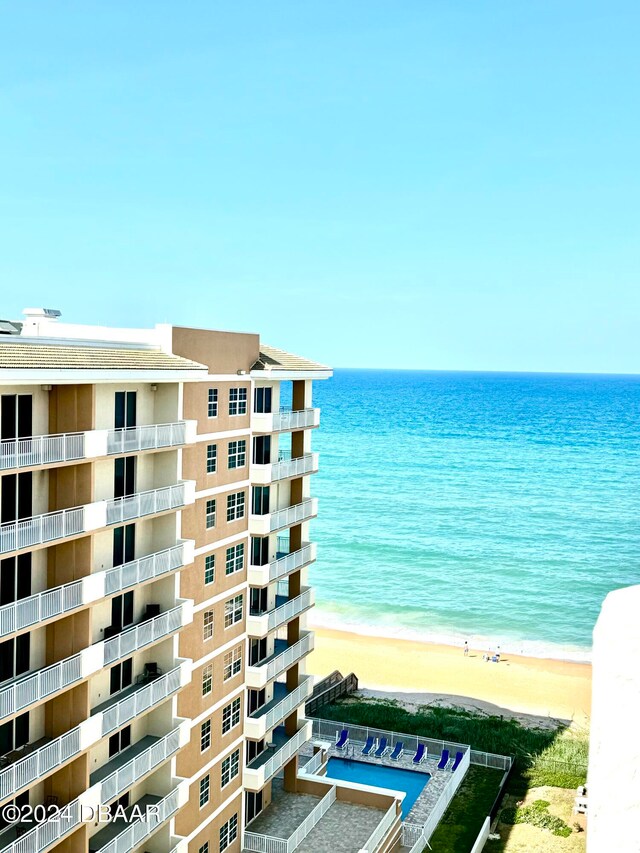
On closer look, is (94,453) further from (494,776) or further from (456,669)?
(456,669)

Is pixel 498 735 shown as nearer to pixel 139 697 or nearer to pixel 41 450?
pixel 139 697

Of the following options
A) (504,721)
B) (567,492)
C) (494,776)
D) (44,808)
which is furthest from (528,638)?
(567,492)

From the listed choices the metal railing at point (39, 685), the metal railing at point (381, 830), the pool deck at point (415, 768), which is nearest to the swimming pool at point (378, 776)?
the pool deck at point (415, 768)

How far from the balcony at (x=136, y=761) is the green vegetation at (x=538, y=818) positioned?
16.0 meters

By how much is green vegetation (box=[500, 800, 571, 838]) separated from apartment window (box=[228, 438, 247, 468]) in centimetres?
1836

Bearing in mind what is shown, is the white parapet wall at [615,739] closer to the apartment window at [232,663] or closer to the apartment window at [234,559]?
the apartment window at [234,559]

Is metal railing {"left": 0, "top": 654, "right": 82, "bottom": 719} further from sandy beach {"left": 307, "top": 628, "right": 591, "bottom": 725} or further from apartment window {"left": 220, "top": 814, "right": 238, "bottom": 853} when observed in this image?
sandy beach {"left": 307, "top": 628, "right": 591, "bottom": 725}

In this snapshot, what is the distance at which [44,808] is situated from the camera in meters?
22.3

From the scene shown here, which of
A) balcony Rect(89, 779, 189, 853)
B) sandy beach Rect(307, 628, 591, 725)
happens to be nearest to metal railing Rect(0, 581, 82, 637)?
balcony Rect(89, 779, 189, 853)

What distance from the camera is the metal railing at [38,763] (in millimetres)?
19828

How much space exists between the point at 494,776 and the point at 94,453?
27.5 m

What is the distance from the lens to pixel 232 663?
105 ft

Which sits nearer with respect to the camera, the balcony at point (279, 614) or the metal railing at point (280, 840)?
the metal railing at point (280, 840)

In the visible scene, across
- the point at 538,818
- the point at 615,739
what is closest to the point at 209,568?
the point at 538,818
